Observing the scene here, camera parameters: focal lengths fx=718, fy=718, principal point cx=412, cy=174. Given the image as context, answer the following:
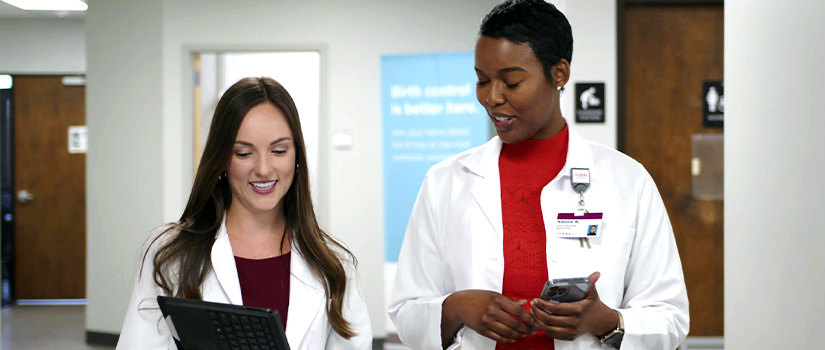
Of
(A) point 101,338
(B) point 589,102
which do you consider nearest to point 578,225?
(B) point 589,102

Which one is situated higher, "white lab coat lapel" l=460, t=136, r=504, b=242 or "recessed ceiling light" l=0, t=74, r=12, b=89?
"recessed ceiling light" l=0, t=74, r=12, b=89

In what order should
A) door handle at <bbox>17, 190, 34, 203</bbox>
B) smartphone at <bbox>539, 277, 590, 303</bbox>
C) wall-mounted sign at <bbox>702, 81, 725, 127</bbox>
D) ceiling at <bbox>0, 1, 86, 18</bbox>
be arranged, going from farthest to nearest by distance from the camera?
door handle at <bbox>17, 190, 34, 203</bbox>, ceiling at <bbox>0, 1, 86, 18</bbox>, wall-mounted sign at <bbox>702, 81, 725, 127</bbox>, smartphone at <bbox>539, 277, 590, 303</bbox>

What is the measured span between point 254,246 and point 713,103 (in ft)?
10.4

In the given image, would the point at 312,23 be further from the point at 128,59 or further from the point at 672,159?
the point at 672,159

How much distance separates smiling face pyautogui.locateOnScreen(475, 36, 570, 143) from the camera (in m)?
1.43

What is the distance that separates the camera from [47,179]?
782 centimetres

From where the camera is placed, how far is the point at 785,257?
2.16 m

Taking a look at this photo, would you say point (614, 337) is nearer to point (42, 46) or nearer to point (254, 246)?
point (254, 246)

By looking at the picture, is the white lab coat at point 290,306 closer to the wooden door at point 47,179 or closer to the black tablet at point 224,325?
the black tablet at point 224,325

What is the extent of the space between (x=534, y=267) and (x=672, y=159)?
2.73 meters

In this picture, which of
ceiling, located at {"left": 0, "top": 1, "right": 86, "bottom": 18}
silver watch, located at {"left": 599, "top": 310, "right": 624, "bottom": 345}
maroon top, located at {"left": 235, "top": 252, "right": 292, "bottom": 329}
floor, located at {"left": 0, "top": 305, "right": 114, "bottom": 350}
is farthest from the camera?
ceiling, located at {"left": 0, "top": 1, "right": 86, "bottom": 18}

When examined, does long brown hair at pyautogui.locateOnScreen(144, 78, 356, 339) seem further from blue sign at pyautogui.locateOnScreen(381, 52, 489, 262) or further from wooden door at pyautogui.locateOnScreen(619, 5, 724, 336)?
blue sign at pyautogui.locateOnScreen(381, 52, 489, 262)

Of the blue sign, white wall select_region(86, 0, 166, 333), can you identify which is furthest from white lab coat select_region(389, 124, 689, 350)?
white wall select_region(86, 0, 166, 333)

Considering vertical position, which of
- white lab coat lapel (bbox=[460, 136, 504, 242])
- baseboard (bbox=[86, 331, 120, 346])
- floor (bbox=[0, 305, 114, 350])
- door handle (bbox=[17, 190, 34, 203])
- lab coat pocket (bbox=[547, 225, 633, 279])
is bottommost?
floor (bbox=[0, 305, 114, 350])
